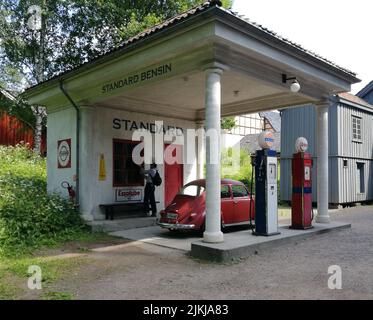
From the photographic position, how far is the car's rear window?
391 inches

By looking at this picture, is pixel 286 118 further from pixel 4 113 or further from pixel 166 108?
pixel 4 113

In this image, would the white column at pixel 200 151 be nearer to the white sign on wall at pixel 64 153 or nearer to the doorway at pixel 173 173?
the doorway at pixel 173 173

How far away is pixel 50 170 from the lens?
499 inches

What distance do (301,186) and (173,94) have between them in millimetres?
4512

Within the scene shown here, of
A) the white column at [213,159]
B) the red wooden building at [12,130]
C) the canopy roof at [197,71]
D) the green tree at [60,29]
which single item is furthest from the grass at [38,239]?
the red wooden building at [12,130]

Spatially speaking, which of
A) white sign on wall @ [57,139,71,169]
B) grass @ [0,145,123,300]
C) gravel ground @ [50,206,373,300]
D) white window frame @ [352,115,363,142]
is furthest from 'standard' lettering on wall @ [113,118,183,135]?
white window frame @ [352,115,363,142]

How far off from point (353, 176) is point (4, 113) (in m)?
20.0

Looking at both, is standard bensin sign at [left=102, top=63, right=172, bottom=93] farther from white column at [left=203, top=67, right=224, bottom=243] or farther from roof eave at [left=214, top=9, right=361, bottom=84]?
roof eave at [left=214, top=9, right=361, bottom=84]

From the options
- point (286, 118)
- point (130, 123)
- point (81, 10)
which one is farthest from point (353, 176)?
point (81, 10)

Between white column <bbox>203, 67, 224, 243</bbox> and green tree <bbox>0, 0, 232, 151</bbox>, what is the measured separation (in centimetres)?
1598

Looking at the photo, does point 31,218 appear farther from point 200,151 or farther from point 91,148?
point 200,151

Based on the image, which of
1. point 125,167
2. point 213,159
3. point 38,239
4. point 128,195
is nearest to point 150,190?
point 128,195

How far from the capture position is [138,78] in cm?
916

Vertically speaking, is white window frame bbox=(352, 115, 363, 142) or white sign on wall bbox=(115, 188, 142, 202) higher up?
white window frame bbox=(352, 115, 363, 142)
